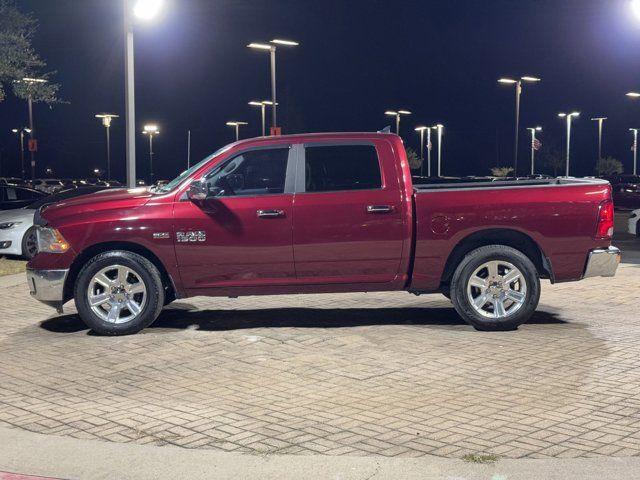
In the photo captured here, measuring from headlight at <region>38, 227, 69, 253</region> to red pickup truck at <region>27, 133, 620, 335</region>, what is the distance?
0.03 feet

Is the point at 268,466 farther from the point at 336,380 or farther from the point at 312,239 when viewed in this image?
the point at 312,239

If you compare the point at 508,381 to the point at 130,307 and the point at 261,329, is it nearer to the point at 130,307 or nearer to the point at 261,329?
the point at 261,329

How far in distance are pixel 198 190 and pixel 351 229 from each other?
1.59 metres

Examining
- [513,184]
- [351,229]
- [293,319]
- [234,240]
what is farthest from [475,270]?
[234,240]

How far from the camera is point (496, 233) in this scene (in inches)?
396

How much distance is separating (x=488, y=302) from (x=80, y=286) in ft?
13.7

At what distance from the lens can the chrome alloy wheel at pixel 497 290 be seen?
9953mm

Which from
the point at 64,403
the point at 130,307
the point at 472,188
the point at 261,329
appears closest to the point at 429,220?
the point at 472,188

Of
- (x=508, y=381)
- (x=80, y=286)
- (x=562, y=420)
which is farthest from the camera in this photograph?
(x=80, y=286)

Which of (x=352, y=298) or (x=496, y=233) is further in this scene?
(x=352, y=298)

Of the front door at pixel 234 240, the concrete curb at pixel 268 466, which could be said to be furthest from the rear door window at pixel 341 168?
the concrete curb at pixel 268 466

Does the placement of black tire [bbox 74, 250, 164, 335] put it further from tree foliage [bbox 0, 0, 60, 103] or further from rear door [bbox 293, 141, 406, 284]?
tree foliage [bbox 0, 0, 60, 103]

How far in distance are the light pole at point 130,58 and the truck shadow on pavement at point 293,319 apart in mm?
7391

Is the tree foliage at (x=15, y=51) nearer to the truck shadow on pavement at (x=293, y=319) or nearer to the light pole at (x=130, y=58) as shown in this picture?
the light pole at (x=130, y=58)
